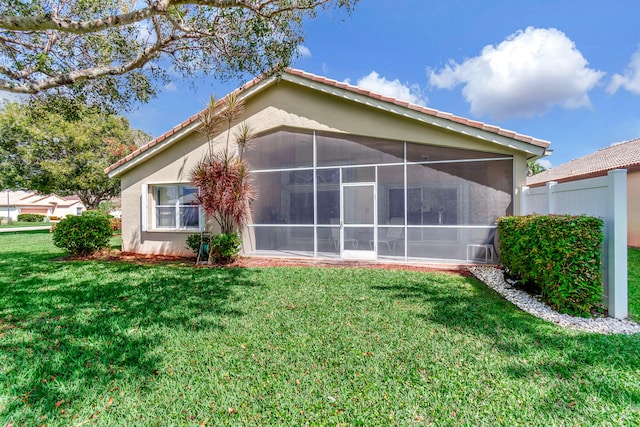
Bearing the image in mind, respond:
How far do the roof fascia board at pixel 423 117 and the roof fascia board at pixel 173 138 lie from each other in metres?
0.86

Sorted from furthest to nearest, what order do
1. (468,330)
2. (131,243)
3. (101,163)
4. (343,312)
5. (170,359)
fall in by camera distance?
(101,163)
(131,243)
(343,312)
(468,330)
(170,359)

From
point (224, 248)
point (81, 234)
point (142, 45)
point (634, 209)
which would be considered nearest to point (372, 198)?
point (224, 248)

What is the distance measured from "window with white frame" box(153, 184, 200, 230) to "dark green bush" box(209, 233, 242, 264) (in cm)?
205

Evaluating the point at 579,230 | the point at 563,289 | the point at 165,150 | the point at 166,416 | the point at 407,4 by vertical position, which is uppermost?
the point at 407,4

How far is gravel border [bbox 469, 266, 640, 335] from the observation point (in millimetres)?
4198

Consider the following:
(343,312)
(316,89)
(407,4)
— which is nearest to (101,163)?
(316,89)

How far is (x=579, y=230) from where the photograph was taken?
4.55 m

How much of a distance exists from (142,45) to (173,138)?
10.5ft

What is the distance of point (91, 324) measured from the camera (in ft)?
14.9

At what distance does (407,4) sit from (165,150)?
414 inches

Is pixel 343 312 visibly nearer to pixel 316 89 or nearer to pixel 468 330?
pixel 468 330

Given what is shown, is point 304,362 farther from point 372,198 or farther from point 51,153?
point 51,153

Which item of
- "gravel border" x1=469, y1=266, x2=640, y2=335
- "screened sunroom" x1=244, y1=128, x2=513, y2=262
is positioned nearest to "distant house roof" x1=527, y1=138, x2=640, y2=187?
"screened sunroom" x1=244, y1=128, x2=513, y2=262

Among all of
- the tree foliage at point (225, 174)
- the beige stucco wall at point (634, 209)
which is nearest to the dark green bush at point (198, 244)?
the tree foliage at point (225, 174)
